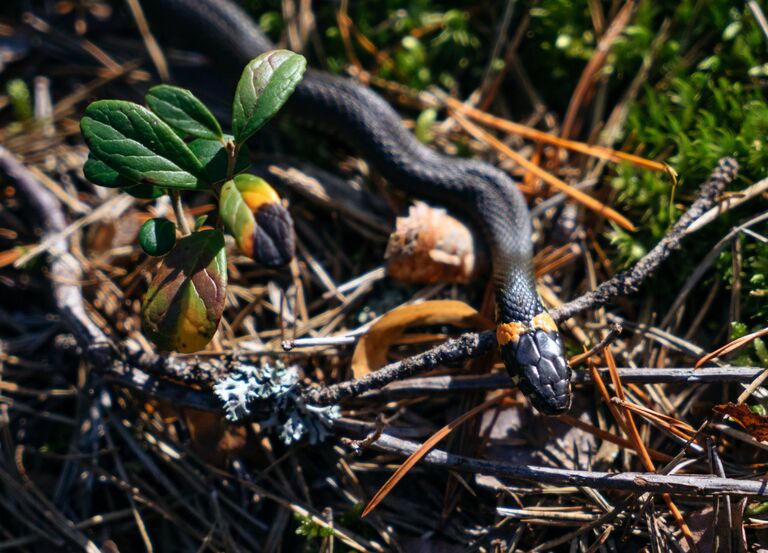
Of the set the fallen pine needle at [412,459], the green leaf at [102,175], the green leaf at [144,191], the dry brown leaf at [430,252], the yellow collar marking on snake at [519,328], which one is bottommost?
the fallen pine needle at [412,459]

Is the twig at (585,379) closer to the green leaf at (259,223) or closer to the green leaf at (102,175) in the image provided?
the green leaf at (259,223)

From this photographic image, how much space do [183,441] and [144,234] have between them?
50.3 inches

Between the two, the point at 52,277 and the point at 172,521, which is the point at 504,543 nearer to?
the point at 172,521

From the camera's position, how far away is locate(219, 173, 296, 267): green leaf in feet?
7.60

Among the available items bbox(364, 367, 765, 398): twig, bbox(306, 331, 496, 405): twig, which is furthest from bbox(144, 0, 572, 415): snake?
bbox(306, 331, 496, 405): twig

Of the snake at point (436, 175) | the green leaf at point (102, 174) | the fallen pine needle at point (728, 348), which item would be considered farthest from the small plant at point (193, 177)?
the fallen pine needle at point (728, 348)

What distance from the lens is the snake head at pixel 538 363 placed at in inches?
110

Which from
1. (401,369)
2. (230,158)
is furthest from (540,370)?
(230,158)

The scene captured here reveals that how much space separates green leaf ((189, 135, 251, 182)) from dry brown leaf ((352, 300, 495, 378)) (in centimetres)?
106

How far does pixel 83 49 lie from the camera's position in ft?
13.4

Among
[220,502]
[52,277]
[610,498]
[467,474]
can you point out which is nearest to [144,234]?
[52,277]

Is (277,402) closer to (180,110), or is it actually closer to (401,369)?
(401,369)

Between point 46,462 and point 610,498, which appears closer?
point 610,498

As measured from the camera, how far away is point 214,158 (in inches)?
97.6
